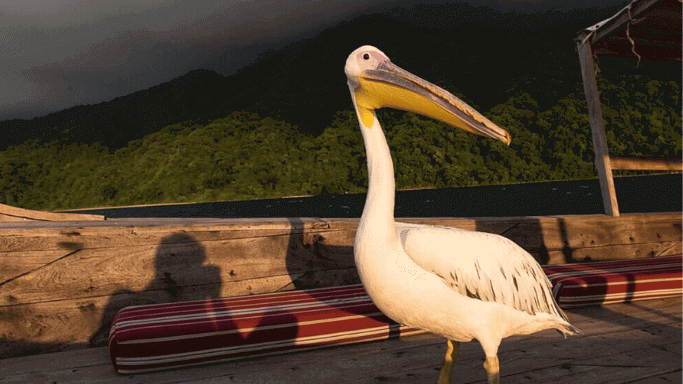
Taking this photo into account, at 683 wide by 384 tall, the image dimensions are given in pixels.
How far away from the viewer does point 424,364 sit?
279 cm

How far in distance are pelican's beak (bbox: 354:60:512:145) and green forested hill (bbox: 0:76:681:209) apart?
7502 centimetres

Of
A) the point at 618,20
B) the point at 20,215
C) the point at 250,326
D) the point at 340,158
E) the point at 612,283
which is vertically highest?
the point at 340,158

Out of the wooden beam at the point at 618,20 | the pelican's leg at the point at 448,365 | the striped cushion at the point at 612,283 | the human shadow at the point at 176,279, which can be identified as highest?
the wooden beam at the point at 618,20

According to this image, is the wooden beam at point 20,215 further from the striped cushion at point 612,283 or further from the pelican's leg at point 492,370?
the striped cushion at point 612,283

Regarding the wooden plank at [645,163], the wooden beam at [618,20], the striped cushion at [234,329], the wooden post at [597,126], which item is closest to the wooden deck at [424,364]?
the striped cushion at [234,329]

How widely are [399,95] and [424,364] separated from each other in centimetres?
177

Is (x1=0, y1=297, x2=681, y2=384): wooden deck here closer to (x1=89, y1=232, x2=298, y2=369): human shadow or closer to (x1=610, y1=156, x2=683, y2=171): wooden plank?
(x1=89, y1=232, x2=298, y2=369): human shadow

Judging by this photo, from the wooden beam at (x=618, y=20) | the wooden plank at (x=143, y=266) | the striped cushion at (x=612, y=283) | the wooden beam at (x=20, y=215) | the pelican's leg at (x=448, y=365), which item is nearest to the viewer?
the pelican's leg at (x=448, y=365)

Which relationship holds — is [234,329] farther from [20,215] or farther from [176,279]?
[20,215]

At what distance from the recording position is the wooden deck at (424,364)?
260 cm

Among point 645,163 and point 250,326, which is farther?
→ point 645,163

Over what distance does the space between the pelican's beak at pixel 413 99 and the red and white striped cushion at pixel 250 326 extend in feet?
5.18

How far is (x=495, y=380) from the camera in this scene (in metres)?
2.04

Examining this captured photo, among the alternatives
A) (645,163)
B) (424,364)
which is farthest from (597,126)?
(424,364)
